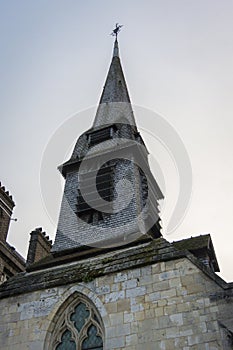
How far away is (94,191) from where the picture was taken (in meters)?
14.3

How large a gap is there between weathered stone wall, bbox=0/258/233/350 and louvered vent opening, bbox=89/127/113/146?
720cm

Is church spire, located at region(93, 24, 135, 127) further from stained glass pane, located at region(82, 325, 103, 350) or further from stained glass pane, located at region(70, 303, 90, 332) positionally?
stained glass pane, located at region(82, 325, 103, 350)

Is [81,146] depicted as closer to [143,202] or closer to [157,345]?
[143,202]

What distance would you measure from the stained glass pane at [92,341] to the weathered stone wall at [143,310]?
1.22ft

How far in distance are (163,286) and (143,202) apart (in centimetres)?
462

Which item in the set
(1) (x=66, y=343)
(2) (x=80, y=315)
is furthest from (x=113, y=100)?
(1) (x=66, y=343)

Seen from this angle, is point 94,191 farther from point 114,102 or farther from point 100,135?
point 114,102

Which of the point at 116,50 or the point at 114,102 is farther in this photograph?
the point at 116,50

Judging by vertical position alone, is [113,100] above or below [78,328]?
above

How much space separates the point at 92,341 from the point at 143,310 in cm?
143

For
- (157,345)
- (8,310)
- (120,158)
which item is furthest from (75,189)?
(157,345)

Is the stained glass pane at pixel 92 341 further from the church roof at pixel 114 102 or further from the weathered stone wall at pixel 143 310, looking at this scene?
the church roof at pixel 114 102

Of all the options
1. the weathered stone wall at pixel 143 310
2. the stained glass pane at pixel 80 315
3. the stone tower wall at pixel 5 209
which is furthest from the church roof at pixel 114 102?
the stained glass pane at pixel 80 315

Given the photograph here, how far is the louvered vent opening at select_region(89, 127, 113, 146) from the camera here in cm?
1673
